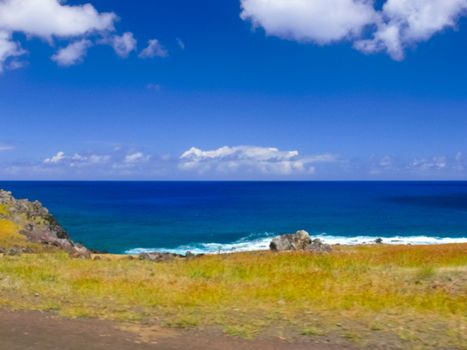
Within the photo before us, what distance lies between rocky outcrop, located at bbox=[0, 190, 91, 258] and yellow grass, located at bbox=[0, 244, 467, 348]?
2835 centimetres

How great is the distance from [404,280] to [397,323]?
823 centimetres

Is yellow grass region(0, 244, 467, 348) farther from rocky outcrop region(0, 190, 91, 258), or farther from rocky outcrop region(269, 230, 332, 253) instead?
rocky outcrop region(0, 190, 91, 258)

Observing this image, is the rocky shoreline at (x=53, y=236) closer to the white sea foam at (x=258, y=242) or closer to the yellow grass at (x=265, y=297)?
the white sea foam at (x=258, y=242)

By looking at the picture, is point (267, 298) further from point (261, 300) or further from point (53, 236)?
point (53, 236)

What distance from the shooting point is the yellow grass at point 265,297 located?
42.7 ft

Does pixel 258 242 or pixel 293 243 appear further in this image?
pixel 258 242

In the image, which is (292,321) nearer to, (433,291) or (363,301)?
(363,301)

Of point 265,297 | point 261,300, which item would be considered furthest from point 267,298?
point 261,300

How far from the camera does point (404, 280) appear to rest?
20953 millimetres

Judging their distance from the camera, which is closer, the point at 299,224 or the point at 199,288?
the point at 199,288

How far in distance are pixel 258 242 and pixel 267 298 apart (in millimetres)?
73380

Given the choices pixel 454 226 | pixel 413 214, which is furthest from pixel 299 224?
pixel 413 214

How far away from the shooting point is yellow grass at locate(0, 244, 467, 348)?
13.0 m

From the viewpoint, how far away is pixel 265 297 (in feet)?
55.3
